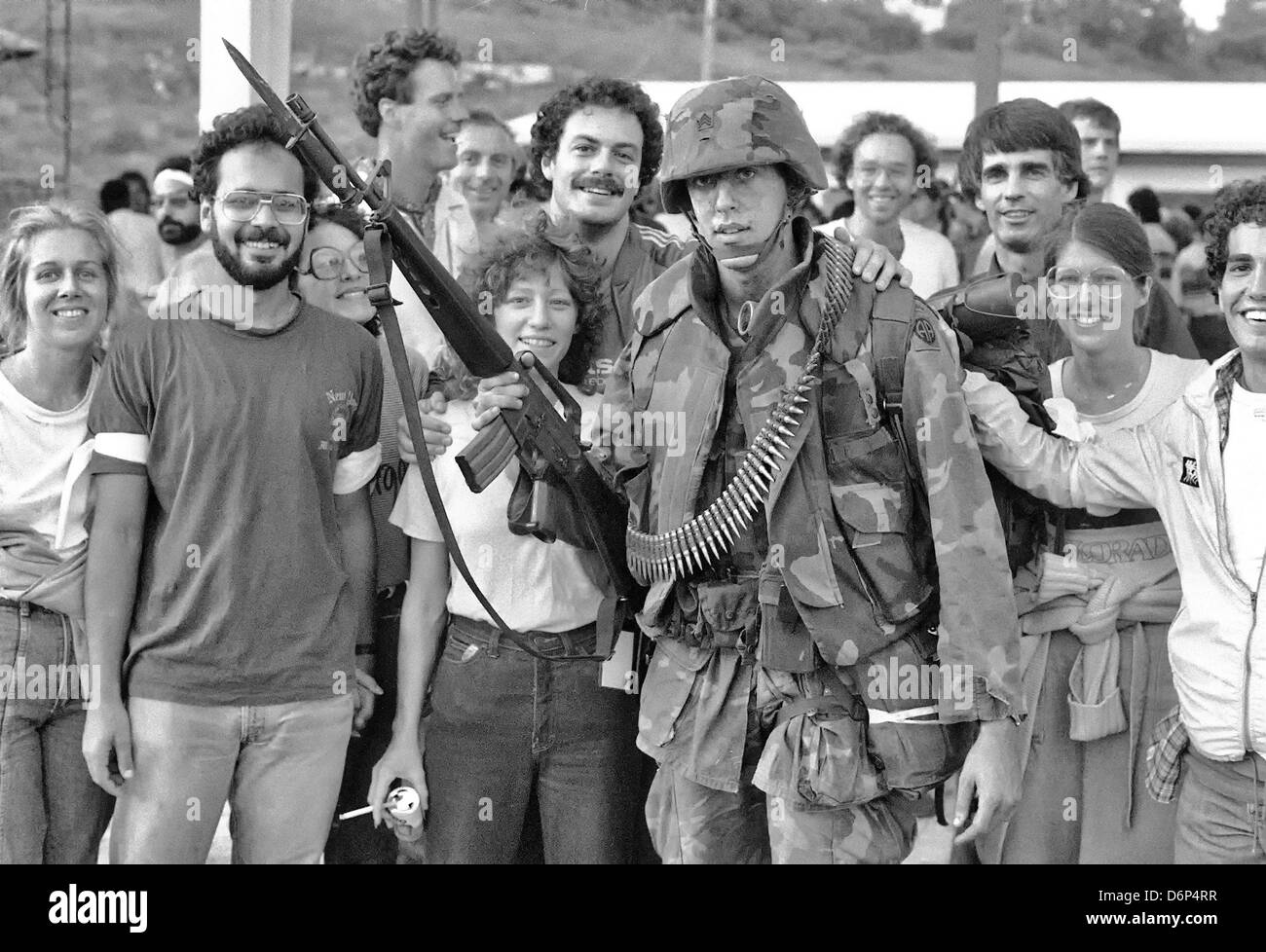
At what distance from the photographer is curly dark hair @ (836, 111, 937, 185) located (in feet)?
19.6

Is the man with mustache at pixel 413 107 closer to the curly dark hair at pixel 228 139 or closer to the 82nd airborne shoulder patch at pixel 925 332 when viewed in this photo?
the curly dark hair at pixel 228 139

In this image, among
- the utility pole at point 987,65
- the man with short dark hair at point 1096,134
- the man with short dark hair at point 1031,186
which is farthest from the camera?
the utility pole at point 987,65

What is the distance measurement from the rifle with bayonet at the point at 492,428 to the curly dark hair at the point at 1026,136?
1.78m

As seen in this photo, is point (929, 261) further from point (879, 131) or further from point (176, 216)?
point (176, 216)

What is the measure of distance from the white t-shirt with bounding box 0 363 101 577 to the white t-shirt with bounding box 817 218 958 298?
3.16 metres

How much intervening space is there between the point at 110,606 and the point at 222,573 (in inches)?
11.2

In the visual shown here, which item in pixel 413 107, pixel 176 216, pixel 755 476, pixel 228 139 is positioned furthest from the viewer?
pixel 176 216

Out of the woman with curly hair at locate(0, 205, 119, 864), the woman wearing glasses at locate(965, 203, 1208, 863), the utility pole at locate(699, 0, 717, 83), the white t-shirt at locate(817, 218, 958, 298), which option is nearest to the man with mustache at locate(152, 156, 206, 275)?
the white t-shirt at locate(817, 218, 958, 298)

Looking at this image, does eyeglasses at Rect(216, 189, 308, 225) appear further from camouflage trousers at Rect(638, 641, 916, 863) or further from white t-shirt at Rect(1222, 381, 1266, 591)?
white t-shirt at Rect(1222, 381, 1266, 591)

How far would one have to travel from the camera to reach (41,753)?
3646 millimetres

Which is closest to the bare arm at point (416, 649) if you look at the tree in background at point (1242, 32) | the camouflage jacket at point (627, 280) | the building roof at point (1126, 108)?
the camouflage jacket at point (627, 280)

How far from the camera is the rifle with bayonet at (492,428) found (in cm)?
339

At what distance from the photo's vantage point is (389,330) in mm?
3396

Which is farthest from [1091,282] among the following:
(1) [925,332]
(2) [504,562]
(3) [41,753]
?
(3) [41,753]
